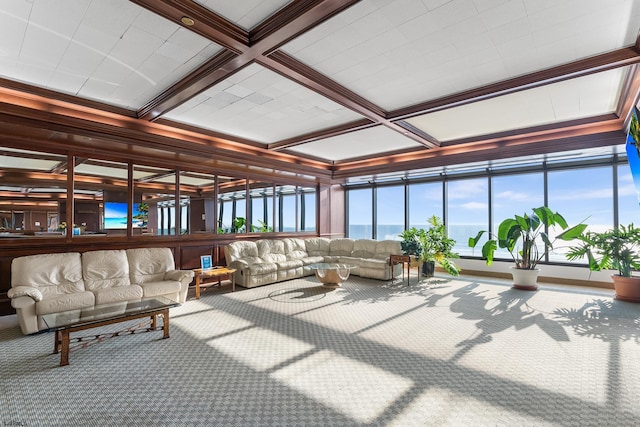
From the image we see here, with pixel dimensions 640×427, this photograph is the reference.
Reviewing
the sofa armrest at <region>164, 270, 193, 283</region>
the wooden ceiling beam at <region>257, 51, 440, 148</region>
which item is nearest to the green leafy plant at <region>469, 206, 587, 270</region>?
the wooden ceiling beam at <region>257, 51, 440, 148</region>

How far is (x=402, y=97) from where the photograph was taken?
14.6 ft

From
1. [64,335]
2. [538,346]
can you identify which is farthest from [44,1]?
[538,346]

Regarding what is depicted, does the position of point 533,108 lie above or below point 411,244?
above

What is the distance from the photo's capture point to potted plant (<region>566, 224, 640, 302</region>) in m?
5.22

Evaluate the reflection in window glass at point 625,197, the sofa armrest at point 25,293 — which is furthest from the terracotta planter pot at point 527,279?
the sofa armrest at point 25,293

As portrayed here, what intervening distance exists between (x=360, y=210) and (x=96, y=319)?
868 centimetres

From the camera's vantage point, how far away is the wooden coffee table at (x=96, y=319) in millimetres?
2953

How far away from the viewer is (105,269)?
4684 mm

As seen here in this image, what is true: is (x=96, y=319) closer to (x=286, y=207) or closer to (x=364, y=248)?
(x=364, y=248)

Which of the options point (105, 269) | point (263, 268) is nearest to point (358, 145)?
point (263, 268)

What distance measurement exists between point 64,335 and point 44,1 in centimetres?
287

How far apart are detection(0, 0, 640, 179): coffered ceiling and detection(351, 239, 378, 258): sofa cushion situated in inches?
118

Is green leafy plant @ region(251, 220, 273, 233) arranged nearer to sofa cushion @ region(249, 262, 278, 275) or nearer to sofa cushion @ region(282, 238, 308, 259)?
sofa cushion @ region(282, 238, 308, 259)

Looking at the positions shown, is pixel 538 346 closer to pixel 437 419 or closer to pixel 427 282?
pixel 437 419
